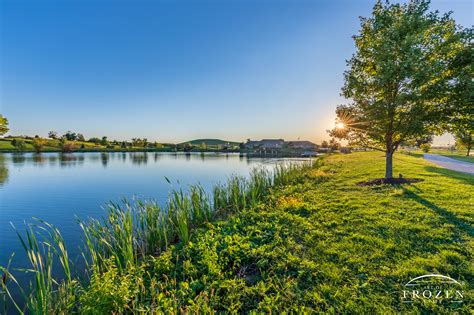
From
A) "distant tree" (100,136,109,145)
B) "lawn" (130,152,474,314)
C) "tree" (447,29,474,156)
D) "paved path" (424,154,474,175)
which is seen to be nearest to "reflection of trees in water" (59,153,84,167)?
"lawn" (130,152,474,314)

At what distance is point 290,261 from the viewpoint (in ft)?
14.2

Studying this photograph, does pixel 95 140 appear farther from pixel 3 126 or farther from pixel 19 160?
pixel 19 160

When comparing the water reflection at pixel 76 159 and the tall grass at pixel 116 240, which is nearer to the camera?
the tall grass at pixel 116 240

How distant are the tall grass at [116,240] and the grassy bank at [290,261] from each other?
6cm

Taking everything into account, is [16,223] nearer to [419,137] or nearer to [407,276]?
[407,276]

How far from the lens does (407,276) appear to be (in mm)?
3658

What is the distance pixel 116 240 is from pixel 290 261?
4.10m

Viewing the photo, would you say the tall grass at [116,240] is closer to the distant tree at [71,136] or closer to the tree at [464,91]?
the tree at [464,91]

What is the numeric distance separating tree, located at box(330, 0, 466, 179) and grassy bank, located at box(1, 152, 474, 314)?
4.36 m

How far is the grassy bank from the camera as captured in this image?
326cm

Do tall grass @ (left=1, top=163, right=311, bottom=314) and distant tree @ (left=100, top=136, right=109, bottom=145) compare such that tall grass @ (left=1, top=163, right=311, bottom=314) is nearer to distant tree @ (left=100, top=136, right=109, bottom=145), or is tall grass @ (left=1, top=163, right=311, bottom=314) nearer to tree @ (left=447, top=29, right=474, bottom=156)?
tree @ (left=447, top=29, right=474, bottom=156)

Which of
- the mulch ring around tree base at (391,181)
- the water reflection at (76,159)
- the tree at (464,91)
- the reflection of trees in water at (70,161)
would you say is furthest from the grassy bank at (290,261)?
the reflection of trees in water at (70,161)

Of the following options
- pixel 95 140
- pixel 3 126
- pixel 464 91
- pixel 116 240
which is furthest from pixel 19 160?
pixel 95 140

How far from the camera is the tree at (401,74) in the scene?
377 inches
